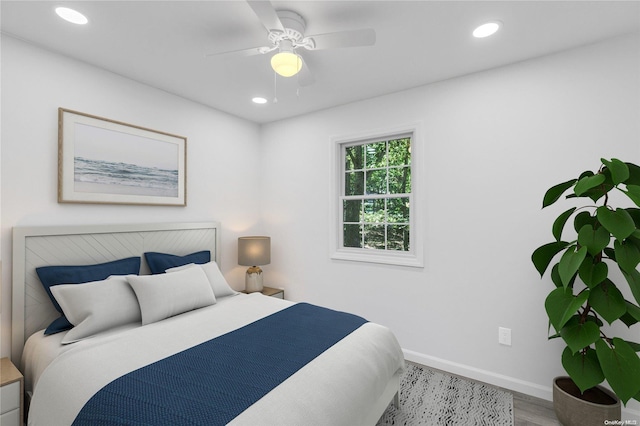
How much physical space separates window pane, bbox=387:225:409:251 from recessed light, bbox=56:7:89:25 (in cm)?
298

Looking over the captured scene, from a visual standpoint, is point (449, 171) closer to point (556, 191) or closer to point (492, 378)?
point (556, 191)

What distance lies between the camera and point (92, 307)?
6.86 ft

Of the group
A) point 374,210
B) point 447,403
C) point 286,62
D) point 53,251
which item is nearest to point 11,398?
point 53,251

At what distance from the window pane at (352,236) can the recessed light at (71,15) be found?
2.83m

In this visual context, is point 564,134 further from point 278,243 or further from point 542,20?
point 278,243

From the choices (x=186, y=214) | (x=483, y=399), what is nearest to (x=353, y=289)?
(x=483, y=399)

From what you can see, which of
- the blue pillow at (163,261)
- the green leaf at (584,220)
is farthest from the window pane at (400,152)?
the blue pillow at (163,261)

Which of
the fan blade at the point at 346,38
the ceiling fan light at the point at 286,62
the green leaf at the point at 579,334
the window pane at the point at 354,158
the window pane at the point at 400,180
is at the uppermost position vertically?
the fan blade at the point at 346,38

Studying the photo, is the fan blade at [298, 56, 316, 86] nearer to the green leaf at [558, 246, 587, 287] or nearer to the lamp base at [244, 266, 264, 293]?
the green leaf at [558, 246, 587, 287]

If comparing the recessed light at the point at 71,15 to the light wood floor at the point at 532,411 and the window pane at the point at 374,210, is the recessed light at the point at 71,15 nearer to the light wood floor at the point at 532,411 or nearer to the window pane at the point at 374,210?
the window pane at the point at 374,210

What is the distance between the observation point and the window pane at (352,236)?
11.6ft

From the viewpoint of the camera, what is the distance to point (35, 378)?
75.3 inches

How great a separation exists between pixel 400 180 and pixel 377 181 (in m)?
0.28

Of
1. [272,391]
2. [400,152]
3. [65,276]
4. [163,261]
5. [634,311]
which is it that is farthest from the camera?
[400,152]
